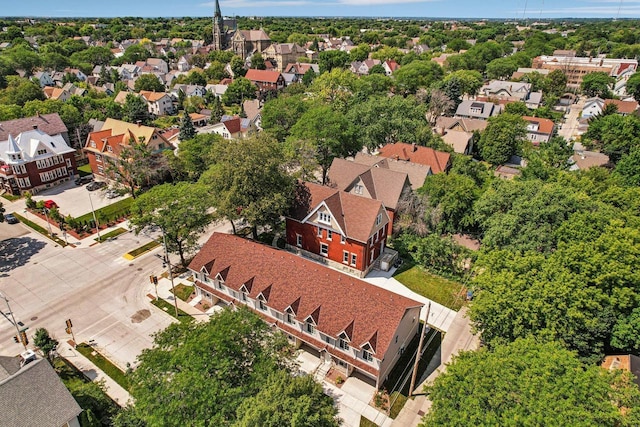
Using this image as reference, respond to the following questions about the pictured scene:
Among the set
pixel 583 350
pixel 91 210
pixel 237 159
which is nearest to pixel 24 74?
pixel 91 210

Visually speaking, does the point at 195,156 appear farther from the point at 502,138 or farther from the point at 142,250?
the point at 502,138

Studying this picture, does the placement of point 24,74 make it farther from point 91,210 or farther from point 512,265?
point 512,265

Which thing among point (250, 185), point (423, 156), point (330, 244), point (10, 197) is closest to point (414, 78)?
point (423, 156)

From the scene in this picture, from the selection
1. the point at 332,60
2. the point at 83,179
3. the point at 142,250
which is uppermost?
the point at 332,60

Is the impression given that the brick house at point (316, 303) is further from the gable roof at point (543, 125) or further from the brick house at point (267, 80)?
the brick house at point (267, 80)

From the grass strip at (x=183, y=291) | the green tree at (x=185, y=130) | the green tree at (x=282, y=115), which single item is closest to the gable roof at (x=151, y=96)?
the green tree at (x=185, y=130)

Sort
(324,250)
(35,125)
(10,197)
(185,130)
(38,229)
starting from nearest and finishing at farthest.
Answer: (324,250) < (38,229) < (10,197) < (35,125) < (185,130)

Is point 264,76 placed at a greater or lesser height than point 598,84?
greater
